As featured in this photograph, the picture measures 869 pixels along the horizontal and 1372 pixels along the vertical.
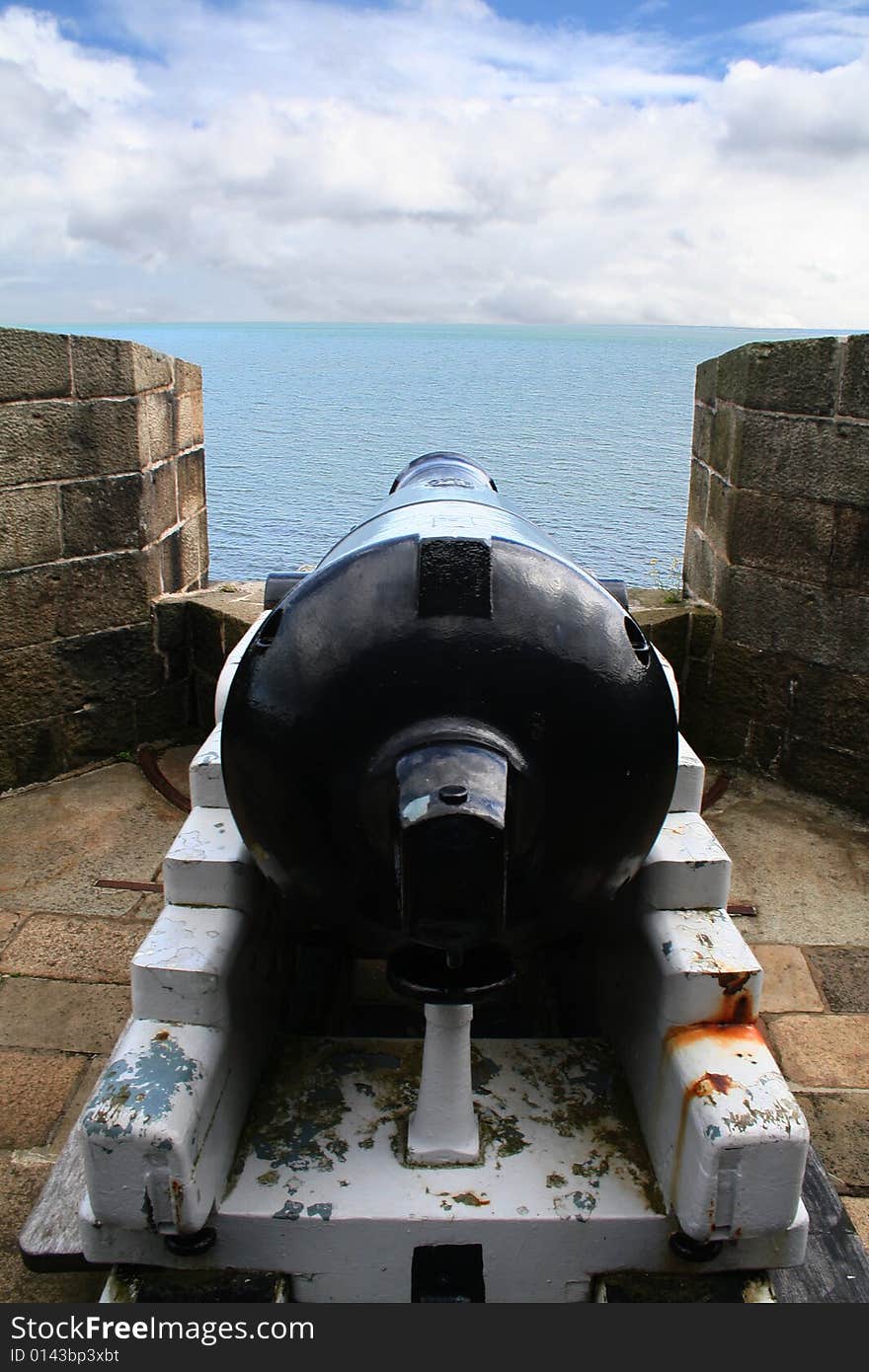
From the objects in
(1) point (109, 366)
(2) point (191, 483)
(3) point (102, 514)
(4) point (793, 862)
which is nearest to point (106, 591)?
(3) point (102, 514)

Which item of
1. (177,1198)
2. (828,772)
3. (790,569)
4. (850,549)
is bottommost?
(828,772)

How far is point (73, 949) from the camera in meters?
3.20

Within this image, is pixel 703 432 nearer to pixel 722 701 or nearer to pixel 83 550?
pixel 722 701

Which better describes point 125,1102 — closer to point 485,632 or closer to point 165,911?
point 165,911

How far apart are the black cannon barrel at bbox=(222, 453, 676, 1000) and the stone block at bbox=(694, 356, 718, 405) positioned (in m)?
3.12

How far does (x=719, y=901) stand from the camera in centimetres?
212

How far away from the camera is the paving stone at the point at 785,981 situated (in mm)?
3002

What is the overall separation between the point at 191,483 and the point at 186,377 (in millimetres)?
460

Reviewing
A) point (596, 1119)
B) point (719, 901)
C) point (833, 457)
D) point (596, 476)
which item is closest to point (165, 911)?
point (596, 1119)

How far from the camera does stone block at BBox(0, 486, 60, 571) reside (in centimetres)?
393

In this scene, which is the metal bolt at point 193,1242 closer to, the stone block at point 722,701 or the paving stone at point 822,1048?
the paving stone at point 822,1048

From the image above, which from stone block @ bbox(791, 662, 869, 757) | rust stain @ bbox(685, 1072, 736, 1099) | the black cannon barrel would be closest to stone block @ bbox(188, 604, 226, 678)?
stone block @ bbox(791, 662, 869, 757)

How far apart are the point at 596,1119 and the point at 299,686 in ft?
3.30

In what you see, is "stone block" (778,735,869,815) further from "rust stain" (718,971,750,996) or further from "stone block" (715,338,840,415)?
"rust stain" (718,971,750,996)
